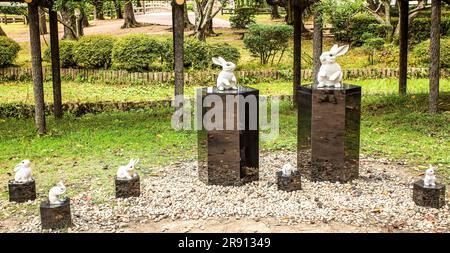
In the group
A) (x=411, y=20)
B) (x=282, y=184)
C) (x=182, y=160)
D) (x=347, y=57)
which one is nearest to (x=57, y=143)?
(x=182, y=160)

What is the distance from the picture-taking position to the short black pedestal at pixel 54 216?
5672mm

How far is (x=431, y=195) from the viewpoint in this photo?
20.1 feet

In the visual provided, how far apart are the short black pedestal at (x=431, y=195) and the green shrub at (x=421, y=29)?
45.0ft

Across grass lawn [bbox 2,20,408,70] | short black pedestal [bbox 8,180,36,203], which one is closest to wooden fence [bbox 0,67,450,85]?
grass lawn [bbox 2,20,408,70]

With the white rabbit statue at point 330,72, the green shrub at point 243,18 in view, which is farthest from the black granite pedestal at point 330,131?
the green shrub at point 243,18

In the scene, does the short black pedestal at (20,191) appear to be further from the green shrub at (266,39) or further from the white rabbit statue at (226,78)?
the green shrub at (266,39)

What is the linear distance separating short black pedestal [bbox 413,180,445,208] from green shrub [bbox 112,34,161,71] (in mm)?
11059

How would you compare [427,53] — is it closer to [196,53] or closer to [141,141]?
[196,53]

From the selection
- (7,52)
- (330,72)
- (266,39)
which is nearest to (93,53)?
(7,52)

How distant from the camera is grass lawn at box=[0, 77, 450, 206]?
320 inches

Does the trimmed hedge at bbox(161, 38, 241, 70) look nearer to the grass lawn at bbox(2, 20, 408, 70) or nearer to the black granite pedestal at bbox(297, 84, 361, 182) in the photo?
the grass lawn at bbox(2, 20, 408, 70)

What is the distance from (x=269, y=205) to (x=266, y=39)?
11736 millimetres

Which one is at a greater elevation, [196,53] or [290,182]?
[196,53]

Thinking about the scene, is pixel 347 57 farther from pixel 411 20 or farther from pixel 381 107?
pixel 381 107
